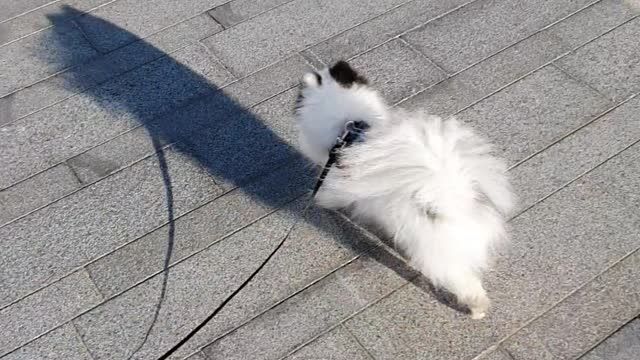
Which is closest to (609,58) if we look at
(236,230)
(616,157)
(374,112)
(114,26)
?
(616,157)

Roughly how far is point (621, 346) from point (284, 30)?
8.91 ft

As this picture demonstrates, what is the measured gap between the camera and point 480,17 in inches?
174

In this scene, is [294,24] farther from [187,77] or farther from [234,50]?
[187,77]

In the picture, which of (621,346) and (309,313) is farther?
(309,313)

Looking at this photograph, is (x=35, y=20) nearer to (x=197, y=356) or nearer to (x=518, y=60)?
(x=197, y=356)

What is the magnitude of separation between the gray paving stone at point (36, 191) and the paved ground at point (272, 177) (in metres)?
0.01

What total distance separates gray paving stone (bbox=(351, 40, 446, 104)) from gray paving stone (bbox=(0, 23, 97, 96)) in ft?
5.74

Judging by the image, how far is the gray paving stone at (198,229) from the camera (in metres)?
3.28

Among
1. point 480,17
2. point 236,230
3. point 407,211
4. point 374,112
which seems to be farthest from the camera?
point 480,17

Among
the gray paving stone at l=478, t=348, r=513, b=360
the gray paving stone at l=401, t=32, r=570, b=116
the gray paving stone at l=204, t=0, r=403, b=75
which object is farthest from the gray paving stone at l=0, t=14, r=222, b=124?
the gray paving stone at l=478, t=348, r=513, b=360

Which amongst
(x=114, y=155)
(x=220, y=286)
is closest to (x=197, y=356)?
(x=220, y=286)

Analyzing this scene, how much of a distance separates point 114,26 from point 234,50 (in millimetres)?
878

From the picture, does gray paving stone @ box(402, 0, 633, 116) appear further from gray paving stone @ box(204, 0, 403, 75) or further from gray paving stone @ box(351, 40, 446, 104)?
gray paving stone @ box(204, 0, 403, 75)

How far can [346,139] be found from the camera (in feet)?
9.73
